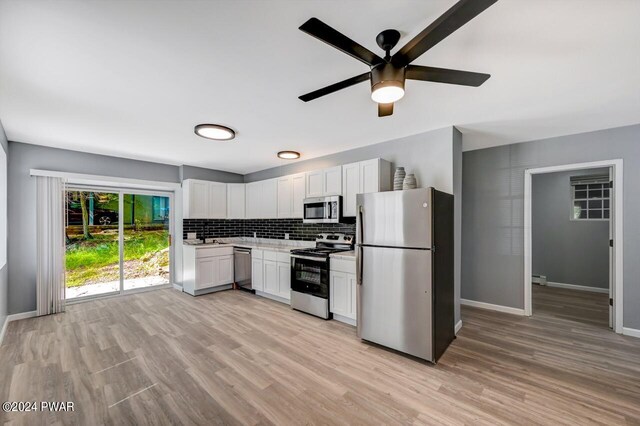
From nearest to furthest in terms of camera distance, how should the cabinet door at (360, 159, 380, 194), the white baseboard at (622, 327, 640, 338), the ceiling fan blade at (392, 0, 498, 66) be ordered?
the ceiling fan blade at (392, 0, 498, 66) → the white baseboard at (622, 327, 640, 338) → the cabinet door at (360, 159, 380, 194)

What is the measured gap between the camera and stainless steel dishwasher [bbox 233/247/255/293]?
16.2 ft

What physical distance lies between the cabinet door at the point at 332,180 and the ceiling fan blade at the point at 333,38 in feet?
8.24

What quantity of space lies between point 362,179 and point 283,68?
6.69 feet

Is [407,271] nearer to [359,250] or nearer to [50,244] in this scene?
[359,250]

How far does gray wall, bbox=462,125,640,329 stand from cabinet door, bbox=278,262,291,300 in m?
2.80

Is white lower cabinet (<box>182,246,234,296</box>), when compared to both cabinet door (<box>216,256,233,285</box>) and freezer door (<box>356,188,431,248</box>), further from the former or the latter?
freezer door (<box>356,188,431,248</box>)

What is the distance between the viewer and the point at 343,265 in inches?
135

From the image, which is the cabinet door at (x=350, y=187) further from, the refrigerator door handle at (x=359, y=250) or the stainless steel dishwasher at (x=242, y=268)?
the stainless steel dishwasher at (x=242, y=268)

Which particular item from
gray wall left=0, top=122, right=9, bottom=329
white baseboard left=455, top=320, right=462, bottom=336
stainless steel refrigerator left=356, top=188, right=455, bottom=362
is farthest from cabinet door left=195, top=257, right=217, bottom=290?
white baseboard left=455, top=320, right=462, bottom=336

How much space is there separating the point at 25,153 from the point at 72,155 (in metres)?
0.49

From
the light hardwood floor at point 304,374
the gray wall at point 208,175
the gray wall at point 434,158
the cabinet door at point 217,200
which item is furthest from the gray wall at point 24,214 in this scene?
the gray wall at point 434,158

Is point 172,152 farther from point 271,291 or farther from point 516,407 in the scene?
point 516,407

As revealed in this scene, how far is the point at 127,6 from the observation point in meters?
1.37

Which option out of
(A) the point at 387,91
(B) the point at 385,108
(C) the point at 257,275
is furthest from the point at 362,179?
(C) the point at 257,275
